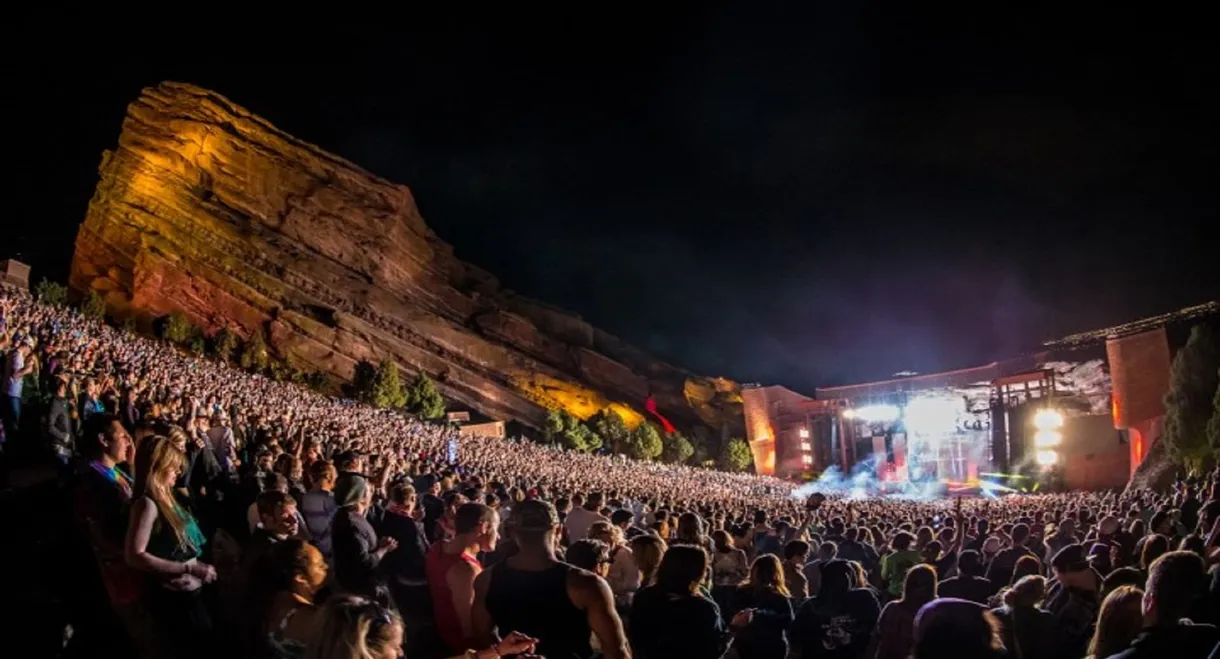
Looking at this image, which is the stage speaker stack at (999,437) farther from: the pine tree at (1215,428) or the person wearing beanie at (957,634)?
the person wearing beanie at (957,634)

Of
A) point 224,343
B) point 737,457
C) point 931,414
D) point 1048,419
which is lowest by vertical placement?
point 737,457

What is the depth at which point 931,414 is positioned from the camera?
2235 inches

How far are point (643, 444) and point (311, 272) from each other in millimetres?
33960

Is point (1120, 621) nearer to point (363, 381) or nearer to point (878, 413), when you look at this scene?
point (878, 413)

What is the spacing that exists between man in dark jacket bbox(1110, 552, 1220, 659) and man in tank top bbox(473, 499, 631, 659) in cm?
208

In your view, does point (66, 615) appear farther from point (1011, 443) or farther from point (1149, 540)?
point (1011, 443)

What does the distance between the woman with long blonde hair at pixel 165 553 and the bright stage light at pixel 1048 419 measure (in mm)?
46954

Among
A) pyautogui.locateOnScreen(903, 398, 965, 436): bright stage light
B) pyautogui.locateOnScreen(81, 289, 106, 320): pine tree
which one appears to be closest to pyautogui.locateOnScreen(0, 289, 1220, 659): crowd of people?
pyautogui.locateOnScreen(903, 398, 965, 436): bright stage light

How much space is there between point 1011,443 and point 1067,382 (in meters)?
4.79

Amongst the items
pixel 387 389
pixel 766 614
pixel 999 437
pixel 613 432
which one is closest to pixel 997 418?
pixel 999 437

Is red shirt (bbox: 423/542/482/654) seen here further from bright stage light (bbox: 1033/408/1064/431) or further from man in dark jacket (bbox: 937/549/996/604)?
bright stage light (bbox: 1033/408/1064/431)

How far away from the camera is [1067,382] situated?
44.9 metres

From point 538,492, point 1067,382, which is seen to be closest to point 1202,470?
point 1067,382

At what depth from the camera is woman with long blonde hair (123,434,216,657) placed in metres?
4.17
